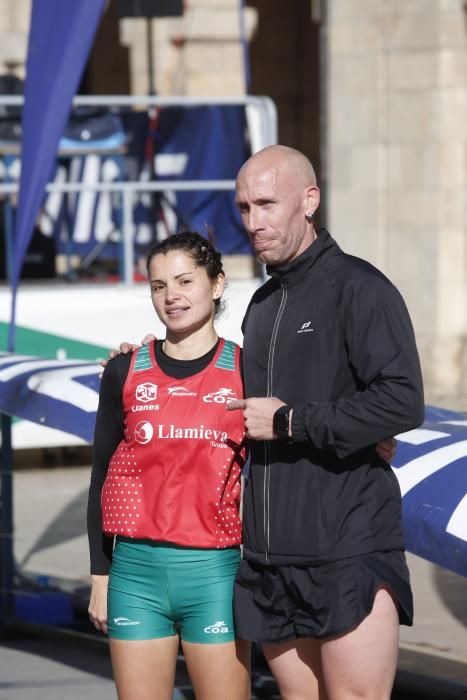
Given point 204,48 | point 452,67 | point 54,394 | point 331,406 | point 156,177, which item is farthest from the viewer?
point 204,48

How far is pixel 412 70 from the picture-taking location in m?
13.7

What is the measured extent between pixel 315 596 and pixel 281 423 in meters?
0.40

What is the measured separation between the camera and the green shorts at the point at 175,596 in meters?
3.46

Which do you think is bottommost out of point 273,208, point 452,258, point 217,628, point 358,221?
point 452,258

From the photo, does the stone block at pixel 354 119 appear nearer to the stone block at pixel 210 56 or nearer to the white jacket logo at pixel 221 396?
the stone block at pixel 210 56

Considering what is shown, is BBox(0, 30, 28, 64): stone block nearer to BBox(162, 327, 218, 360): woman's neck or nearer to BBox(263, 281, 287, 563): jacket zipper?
BBox(162, 327, 218, 360): woman's neck

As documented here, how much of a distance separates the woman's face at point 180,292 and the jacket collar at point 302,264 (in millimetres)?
258

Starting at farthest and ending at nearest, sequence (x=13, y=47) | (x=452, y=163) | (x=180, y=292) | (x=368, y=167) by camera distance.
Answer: (x=13, y=47)
(x=368, y=167)
(x=452, y=163)
(x=180, y=292)

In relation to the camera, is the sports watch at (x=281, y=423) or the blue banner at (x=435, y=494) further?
the blue banner at (x=435, y=494)

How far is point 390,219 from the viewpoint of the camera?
1396 cm

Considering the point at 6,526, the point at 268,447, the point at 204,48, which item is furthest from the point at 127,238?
the point at 268,447

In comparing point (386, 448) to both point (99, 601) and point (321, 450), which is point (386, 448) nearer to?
point (321, 450)

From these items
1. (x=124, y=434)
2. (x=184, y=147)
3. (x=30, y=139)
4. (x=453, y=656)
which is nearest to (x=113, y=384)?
(x=124, y=434)

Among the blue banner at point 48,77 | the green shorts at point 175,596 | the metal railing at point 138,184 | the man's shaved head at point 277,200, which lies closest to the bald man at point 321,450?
the man's shaved head at point 277,200
